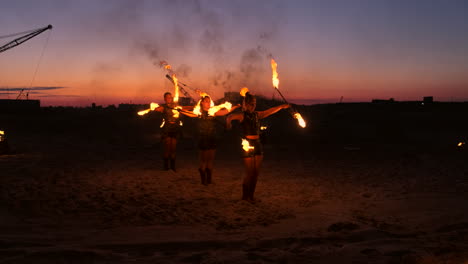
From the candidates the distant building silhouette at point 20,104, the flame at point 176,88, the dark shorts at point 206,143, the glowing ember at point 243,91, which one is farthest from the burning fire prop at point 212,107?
the distant building silhouette at point 20,104

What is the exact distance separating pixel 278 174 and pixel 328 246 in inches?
246

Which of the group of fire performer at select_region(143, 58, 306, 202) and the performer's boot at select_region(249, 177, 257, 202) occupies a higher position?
the group of fire performer at select_region(143, 58, 306, 202)

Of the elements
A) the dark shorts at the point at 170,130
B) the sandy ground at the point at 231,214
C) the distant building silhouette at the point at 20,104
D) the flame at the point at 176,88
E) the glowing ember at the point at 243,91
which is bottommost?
the sandy ground at the point at 231,214

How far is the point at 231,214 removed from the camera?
22.1 ft

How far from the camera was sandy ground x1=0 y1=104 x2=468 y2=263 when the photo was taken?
15.4 feet

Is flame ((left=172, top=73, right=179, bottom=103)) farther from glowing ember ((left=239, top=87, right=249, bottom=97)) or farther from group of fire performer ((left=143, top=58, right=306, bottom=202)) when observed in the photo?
glowing ember ((left=239, top=87, right=249, bottom=97))

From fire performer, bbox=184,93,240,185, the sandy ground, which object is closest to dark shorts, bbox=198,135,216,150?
fire performer, bbox=184,93,240,185

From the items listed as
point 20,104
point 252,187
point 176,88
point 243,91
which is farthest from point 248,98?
point 20,104

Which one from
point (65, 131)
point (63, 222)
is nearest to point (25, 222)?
point (63, 222)

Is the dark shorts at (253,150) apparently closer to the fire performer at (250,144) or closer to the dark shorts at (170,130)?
the fire performer at (250,144)

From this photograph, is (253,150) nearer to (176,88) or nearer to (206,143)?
(206,143)

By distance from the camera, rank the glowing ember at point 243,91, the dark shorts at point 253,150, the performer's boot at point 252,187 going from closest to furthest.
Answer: the dark shorts at point 253,150, the performer's boot at point 252,187, the glowing ember at point 243,91

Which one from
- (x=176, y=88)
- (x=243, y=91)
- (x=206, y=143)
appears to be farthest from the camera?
(x=176, y=88)

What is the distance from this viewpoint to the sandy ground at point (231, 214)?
4688 millimetres
